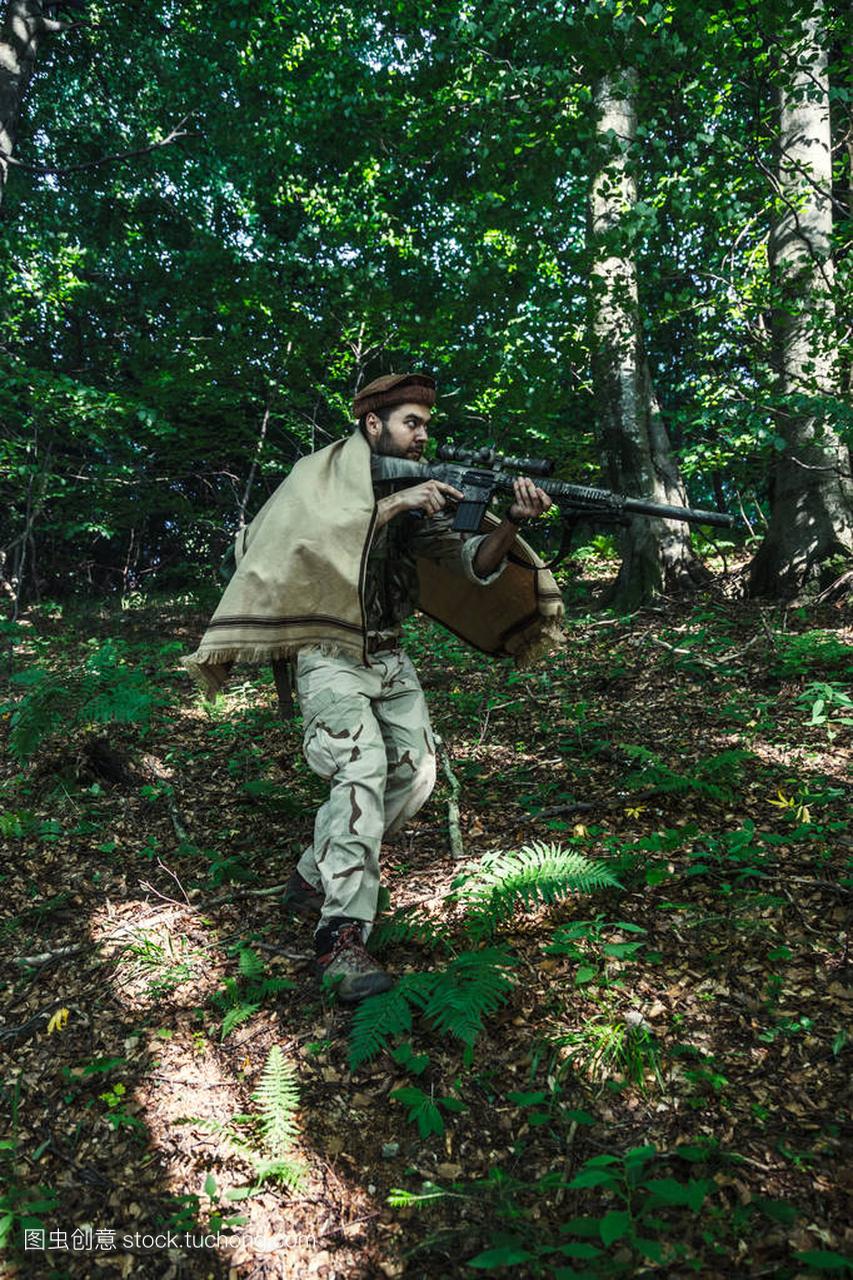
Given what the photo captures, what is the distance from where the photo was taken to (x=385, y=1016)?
2.75 meters

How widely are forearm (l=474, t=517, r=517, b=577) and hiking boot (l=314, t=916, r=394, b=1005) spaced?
188cm

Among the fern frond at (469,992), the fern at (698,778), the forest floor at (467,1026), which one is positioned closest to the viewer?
the forest floor at (467,1026)

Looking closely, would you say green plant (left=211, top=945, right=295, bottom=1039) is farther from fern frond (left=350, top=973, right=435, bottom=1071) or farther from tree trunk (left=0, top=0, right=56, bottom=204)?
tree trunk (left=0, top=0, right=56, bottom=204)

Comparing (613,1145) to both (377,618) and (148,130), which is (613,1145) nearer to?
(377,618)

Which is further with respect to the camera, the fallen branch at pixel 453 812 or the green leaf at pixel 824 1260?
the fallen branch at pixel 453 812

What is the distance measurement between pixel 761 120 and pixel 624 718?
4.98 m

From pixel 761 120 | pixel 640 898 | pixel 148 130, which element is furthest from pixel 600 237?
pixel 148 130

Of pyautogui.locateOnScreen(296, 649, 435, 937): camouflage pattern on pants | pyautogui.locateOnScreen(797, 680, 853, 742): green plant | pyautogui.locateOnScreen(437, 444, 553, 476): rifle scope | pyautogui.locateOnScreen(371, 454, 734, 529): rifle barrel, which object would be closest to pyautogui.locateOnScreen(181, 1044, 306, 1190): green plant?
pyautogui.locateOnScreen(296, 649, 435, 937): camouflage pattern on pants

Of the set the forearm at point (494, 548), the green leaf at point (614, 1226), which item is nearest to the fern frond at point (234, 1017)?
the green leaf at point (614, 1226)

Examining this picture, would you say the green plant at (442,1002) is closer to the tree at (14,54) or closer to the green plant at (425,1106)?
the green plant at (425,1106)

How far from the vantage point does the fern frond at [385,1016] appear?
266 centimetres

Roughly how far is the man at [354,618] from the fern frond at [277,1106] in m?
0.44

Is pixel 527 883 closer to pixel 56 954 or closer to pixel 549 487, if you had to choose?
pixel 549 487

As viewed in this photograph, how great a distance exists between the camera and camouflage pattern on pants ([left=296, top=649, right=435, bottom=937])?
10.7 ft
